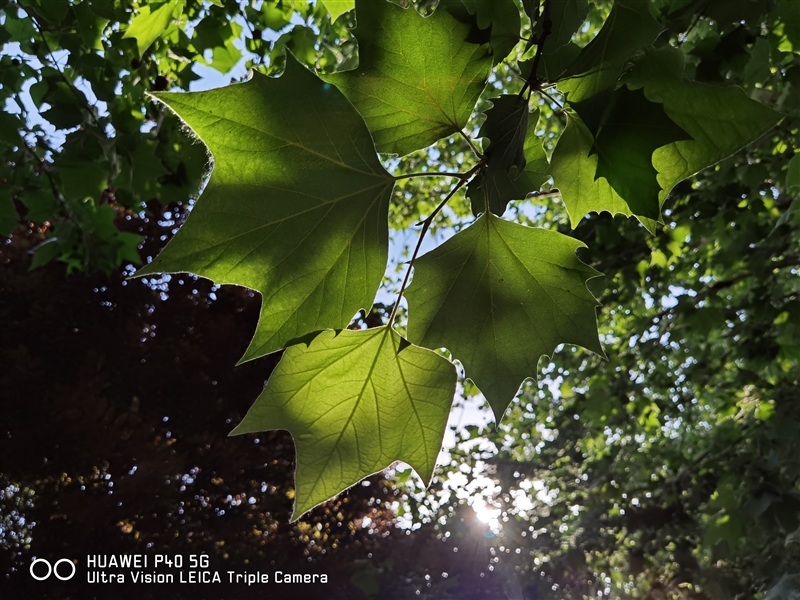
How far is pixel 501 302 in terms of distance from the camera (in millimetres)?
567

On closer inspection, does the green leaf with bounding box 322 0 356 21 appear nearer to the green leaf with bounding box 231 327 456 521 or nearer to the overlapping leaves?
the overlapping leaves

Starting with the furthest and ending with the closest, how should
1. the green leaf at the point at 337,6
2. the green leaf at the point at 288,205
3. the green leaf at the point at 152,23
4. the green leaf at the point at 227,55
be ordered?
1. the green leaf at the point at 227,55
2. the green leaf at the point at 152,23
3. the green leaf at the point at 337,6
4. the green leaf at the point at 288,205

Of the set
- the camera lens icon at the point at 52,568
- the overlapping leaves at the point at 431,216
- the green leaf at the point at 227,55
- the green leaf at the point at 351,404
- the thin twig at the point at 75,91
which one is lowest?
the green leaf at the point at 351,404

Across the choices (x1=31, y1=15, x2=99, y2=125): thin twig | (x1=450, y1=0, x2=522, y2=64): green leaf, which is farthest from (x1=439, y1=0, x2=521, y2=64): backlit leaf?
(x1=31, y1=15, x2=99, y2=125): thin twig

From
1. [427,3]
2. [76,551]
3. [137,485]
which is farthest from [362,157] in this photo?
[76,551]

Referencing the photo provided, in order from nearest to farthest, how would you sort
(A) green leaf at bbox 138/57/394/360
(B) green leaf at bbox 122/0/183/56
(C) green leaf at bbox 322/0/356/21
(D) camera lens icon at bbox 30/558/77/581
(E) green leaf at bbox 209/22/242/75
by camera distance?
(A) green leaf at bbox 138/57/394/360, (C) green leaf at bbox 322/0/356/21, (B) green leaf at bbox 122/0/183/56, (E) green leaf at bbox 209/22/242/75, (D) camera lens icon at bbox 30/558/77/581

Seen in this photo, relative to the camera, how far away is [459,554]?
5.01 m

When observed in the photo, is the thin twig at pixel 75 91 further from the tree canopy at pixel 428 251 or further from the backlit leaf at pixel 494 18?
the backlit leaf at pixel 494 18

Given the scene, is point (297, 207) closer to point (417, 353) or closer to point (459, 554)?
point (417, 353)

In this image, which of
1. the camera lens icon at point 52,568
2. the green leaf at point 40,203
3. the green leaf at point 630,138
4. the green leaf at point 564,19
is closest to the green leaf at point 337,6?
the green leaf at point 564,19

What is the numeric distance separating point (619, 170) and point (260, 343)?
1.09ft

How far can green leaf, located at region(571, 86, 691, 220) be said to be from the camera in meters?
0.47

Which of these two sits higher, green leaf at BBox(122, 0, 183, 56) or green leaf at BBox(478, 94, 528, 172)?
green leaf at BBox(122, 0, 183, 56)

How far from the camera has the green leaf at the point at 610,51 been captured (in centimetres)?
50
